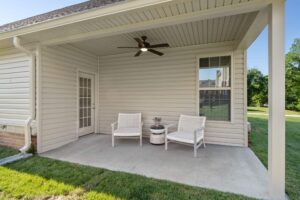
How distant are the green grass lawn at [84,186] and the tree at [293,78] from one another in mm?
23466

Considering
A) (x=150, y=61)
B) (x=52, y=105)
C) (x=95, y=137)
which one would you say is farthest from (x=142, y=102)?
(x=52, y=105)

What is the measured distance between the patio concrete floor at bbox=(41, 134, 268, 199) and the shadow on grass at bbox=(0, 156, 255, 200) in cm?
20

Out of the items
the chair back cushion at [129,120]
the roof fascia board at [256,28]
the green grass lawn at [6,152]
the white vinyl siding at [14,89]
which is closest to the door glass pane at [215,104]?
the roof fascia board at [256,28]

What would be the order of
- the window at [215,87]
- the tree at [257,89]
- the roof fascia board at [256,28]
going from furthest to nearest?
1. the tree at [257,89]
2. the window at [215,87]
3. the roof fascia board at [256,28]

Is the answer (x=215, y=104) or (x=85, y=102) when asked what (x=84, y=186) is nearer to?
(x=85, y=102)

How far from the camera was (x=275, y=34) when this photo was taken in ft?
7.14

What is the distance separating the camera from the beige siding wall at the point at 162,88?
4.52 m

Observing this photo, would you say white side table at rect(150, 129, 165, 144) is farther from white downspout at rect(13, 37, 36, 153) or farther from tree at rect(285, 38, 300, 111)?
tree at rect(285, 38, 300, 111)

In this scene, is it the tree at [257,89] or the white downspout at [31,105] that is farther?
the tree at [257,89]

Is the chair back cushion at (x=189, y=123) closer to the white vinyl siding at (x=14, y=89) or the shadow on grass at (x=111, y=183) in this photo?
the shadow on grass at (x=111, y=183)

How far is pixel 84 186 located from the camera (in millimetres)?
2471

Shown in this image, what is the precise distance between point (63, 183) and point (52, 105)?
232cm

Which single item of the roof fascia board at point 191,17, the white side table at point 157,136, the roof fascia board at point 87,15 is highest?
A: the roof fascia board at point 87,15

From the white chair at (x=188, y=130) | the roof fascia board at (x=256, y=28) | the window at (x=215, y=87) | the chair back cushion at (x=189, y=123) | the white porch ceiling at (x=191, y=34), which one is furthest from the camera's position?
the window at (x=215, y=87)
